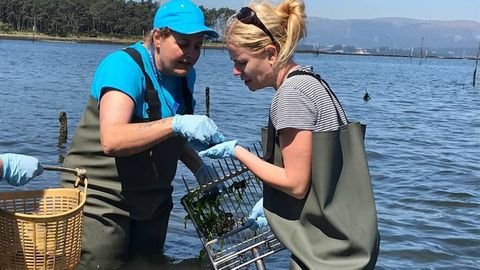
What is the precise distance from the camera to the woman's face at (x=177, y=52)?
429cm

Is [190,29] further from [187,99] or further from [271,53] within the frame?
[271,53]

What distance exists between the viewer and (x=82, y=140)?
15.5 feet

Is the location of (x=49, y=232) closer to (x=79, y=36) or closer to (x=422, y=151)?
(x=422, y=151)

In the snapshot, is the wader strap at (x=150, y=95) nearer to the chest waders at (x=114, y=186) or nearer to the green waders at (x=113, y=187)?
the chest waders at (x=114, y=186)

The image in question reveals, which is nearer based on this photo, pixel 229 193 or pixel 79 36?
pixel 229 193

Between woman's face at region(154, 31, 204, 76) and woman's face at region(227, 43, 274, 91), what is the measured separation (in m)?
0.80

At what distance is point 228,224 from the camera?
4.37 meters

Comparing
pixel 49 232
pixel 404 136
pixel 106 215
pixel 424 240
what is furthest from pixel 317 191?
pixel 404 136

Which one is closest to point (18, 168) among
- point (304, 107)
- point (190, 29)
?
point (190, 29)

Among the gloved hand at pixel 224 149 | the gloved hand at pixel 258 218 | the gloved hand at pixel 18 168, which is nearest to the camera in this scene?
the gloved hand at pixel 18 168

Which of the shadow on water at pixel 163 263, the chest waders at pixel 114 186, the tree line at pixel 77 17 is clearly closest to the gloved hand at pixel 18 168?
the chest waders at pixel 114 186

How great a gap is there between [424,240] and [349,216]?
572cm

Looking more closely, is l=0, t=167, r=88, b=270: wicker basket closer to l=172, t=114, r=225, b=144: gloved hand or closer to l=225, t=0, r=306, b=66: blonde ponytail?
l=172, t=114, r=225, b=144: gloved hand

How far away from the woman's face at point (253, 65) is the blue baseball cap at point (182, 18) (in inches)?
29.4
